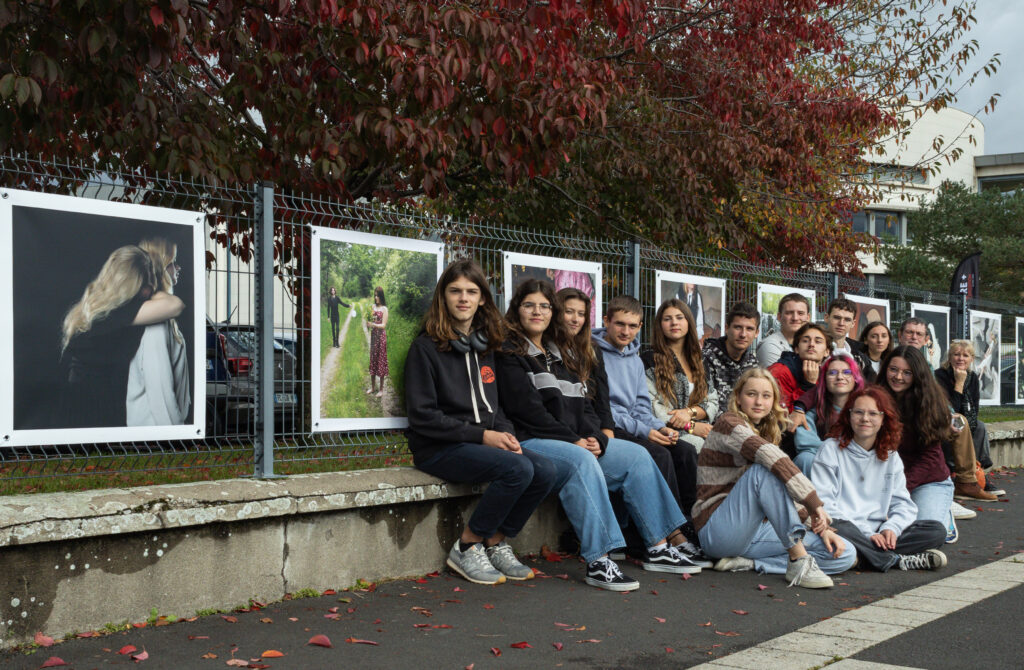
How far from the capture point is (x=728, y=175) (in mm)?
12961

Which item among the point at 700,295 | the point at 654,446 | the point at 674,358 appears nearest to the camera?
the point at 654,446

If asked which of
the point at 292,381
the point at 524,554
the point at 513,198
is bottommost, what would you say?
the point at 524,554

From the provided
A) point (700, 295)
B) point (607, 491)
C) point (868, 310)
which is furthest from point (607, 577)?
point (868, 310)

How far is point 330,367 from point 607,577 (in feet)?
6.52

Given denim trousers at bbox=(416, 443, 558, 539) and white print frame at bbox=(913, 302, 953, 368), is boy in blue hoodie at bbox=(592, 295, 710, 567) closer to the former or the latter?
denim trousers at bbox=(416, 443, 558, 539)

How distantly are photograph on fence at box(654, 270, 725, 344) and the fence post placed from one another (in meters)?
4.01

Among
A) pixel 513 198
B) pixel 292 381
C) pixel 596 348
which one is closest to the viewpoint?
pixel 292 381

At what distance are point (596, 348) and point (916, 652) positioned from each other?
10.5 feet

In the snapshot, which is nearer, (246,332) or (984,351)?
(246,332)

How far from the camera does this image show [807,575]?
6273mm

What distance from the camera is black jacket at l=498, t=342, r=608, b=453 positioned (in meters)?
6.71

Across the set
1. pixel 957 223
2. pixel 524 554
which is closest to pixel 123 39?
pixel 524 554

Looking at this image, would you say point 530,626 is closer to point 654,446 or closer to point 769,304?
point 654,446

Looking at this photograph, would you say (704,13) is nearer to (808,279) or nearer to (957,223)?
(808,279)
